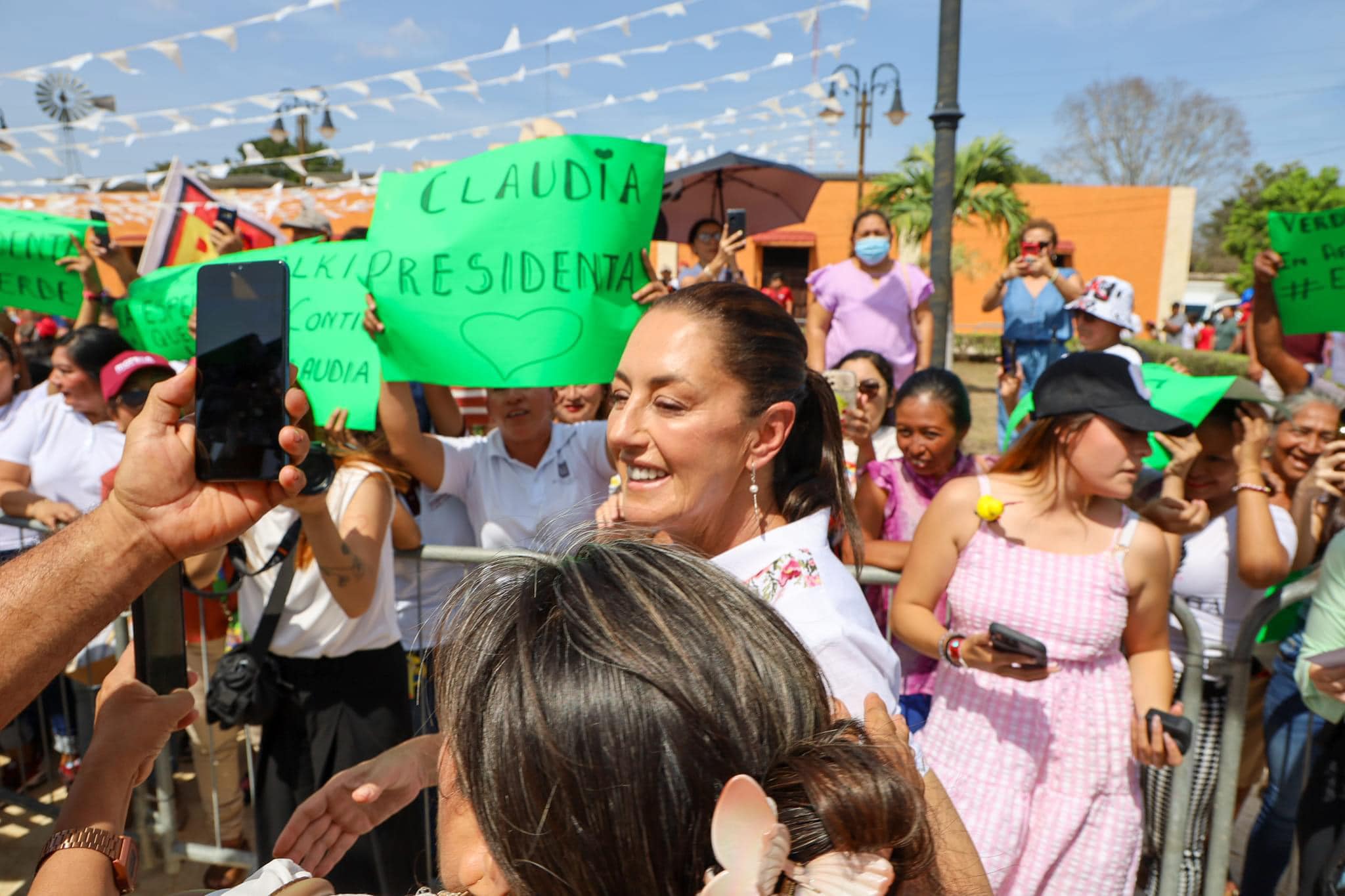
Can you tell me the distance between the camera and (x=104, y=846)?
4.14 feet

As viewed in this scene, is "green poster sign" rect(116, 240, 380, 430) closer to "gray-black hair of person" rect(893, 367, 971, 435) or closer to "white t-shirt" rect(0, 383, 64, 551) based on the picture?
"white t-shirt" rect(0, 383, 64, 551)

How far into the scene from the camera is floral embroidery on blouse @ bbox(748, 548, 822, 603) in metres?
1.67

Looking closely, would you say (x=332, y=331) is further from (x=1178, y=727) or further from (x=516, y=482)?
(x=1178, y=727)

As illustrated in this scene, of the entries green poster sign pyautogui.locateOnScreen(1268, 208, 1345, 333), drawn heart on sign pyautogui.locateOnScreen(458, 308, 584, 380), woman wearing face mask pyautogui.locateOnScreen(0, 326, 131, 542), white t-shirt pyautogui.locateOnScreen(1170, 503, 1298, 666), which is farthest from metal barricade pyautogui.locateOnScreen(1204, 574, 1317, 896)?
woman wearing face mask pyautogui.locateOnScreen(0, 326, 131, 542)

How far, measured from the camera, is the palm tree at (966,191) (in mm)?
22453

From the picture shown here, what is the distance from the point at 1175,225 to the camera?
3247cm

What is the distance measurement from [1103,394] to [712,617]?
1884 mm

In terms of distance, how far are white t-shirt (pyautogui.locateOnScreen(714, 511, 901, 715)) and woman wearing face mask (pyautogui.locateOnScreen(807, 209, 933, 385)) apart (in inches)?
149

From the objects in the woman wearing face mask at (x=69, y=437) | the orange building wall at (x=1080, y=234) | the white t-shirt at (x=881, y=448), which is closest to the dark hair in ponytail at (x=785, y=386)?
the white t-shirt at (x=881, y=448)

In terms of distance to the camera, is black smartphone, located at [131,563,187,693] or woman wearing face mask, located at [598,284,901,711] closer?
black smartphone, located at [131,563,187,693]

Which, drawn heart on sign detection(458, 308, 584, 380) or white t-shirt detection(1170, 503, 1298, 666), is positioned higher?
drawn heart on sign detection(458, 308, 584, 380)

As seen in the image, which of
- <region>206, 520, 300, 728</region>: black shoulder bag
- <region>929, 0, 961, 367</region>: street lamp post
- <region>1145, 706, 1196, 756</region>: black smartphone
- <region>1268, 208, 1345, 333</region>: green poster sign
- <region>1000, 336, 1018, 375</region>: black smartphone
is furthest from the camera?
<region>1000, 336, 1018, 375</region>: black smartphone

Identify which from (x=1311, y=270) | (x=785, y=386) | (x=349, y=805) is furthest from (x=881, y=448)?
(x=349, y=805)

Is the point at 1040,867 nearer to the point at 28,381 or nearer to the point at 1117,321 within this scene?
the point at 1117,321
